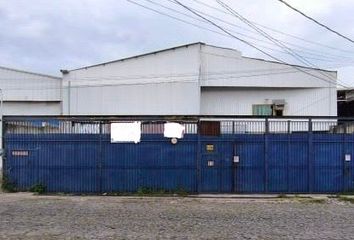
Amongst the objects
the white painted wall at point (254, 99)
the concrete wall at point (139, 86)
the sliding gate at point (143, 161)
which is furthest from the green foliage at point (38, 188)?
the white painted wall at point (254, 99)

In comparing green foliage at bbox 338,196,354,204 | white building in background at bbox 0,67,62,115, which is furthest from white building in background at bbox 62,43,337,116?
green foliage at bbox 338,196,354,204

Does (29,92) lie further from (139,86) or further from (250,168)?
(250,168)

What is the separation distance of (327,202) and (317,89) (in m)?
31.8

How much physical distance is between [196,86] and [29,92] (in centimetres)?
1542

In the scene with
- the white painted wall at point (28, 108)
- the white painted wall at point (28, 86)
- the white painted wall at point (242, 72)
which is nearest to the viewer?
the white painted wall at point (242, 72)

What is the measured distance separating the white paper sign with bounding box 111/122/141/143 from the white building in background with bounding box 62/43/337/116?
962 inches

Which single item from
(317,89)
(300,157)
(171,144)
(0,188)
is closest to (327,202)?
(300,157)

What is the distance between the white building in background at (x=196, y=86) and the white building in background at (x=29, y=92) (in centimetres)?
173

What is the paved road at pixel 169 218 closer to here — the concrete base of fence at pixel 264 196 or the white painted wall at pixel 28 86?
the concrete base of fence at pixel 264 196

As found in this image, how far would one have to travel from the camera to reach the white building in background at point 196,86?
47.5 meters

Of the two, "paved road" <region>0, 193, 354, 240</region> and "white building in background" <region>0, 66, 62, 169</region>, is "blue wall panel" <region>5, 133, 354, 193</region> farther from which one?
"white building in background" <region>0, 66, 62, 169</region>

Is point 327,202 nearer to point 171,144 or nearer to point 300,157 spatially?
point 300,157

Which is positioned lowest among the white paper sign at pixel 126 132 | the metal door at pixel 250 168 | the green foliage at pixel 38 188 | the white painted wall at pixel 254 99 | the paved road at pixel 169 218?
the paved road at pixel 169 218

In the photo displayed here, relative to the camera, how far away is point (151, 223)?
1420cm
